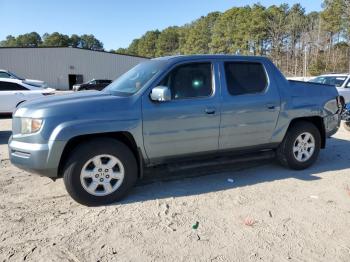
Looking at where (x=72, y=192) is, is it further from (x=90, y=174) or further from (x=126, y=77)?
(x=126, y=77)

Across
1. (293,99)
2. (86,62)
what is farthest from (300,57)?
(293,99)

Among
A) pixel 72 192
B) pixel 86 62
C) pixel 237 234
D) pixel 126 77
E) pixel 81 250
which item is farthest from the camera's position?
pixel 86 62

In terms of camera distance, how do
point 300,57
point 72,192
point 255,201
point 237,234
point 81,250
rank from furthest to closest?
1. point 300,57
2. point 255,201
3. point 72,192
4. point 237,234
5. point 81,250

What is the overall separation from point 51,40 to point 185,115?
138103mm

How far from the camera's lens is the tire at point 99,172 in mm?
4363

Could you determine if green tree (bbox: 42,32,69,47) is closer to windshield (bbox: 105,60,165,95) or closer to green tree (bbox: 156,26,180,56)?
green tree (bbox: 156,26,180,56)

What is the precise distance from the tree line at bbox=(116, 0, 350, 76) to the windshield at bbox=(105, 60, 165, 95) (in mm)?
49556

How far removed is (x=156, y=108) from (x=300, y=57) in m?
69.6

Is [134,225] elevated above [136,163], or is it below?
below

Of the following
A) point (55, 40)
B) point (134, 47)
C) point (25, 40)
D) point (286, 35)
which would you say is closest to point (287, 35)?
point (286, 35)

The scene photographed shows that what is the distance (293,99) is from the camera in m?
5.79

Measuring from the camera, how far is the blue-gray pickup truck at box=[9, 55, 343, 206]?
433 cm

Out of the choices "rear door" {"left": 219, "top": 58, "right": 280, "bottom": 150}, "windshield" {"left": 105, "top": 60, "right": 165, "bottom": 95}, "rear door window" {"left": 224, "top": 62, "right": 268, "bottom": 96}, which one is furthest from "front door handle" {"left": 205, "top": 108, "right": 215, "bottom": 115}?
"windshield" {"left": 105, "top": 60, "right": 165, "bottom": 95}

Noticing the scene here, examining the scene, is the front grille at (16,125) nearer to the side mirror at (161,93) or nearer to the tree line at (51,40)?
the side mirror at (161,93)
